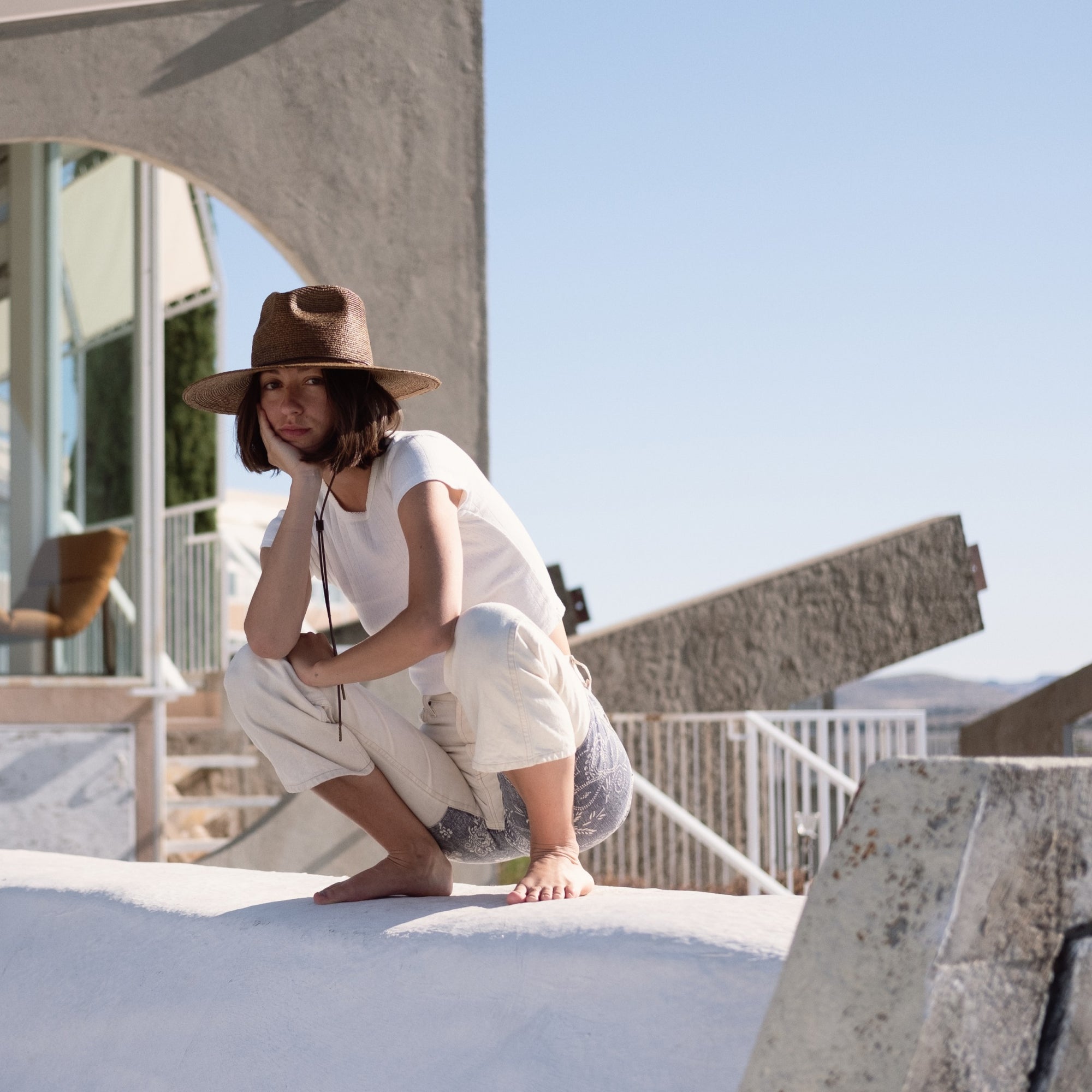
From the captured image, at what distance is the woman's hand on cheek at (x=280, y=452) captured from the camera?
2512 mm

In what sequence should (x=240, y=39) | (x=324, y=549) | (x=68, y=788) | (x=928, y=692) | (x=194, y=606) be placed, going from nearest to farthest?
(x=324, y=549)
(x=240, y=39)
(x=68, y=788)
(x=194, y=606)
(x=928, y=692)

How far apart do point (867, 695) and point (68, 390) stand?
42814mm

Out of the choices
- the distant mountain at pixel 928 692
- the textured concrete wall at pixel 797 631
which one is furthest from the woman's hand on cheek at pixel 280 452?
the distant mountain at pixel 928 692

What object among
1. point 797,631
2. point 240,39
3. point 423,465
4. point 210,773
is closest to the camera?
point 423,465

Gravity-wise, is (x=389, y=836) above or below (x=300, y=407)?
below

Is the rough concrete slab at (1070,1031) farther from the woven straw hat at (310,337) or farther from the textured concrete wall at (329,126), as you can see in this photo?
the textured concrete wall at (329,126)

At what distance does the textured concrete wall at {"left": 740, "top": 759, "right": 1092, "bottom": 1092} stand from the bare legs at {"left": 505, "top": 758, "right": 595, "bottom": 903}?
2.85 ft

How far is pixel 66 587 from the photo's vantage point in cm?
631

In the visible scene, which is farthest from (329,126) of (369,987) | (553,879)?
(369,987)

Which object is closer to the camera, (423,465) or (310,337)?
(423,465)

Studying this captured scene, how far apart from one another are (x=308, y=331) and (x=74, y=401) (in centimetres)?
445

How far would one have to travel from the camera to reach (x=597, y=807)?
2510 millimetres

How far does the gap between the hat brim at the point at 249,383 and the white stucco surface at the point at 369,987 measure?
100 cm

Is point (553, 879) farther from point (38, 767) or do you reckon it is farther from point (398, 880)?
point (38, 767)
